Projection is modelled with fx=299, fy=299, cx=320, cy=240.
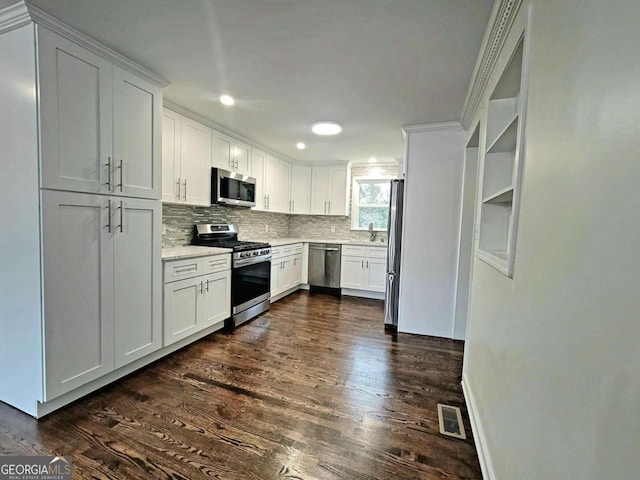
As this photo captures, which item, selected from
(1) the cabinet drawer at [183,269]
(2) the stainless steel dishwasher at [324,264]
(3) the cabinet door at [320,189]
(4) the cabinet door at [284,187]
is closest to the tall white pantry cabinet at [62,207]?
→ (1) the cabinet drawer at [183,269]

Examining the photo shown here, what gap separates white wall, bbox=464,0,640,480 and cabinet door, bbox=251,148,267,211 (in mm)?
3614

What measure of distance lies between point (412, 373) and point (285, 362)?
1082 millimetres

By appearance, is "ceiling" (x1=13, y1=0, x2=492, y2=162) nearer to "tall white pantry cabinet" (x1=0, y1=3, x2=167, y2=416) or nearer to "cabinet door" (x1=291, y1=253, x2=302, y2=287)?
"tall white pantry cabinet" (x1=0, y1=3, x2=167, y2=416)

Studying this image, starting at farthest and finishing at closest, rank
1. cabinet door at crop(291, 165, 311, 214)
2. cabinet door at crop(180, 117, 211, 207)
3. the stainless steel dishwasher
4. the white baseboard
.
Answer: cabinet door at crop(291, 165, 311, 214) < the stainless steel dishwasher < cabinet door at crop(180, 117, 211, 207) < the white baseboard

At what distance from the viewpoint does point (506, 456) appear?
1199 mm

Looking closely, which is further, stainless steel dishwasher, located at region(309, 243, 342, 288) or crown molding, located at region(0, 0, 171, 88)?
stainless steel dishwasher, located at region(309, 243, 342, 288)

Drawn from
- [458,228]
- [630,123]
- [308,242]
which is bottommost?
[308,242]

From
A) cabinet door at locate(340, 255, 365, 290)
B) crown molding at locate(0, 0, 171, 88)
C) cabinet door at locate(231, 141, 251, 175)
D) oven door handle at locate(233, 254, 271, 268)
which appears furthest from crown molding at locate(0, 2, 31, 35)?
cabinet door at locate(340, 255, 365, 290)

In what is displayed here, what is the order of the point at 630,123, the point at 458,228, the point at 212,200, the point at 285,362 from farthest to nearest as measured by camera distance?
the point at 212,200 → the point at 458,228 → the point at 285,362 → the point at 630,123

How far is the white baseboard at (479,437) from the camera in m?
1.41

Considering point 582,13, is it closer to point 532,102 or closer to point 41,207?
point 532,102

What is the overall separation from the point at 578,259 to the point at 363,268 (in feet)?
14.0

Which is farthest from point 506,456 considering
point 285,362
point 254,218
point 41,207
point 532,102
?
point 254,218

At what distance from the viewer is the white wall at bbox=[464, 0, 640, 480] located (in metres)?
0.57
